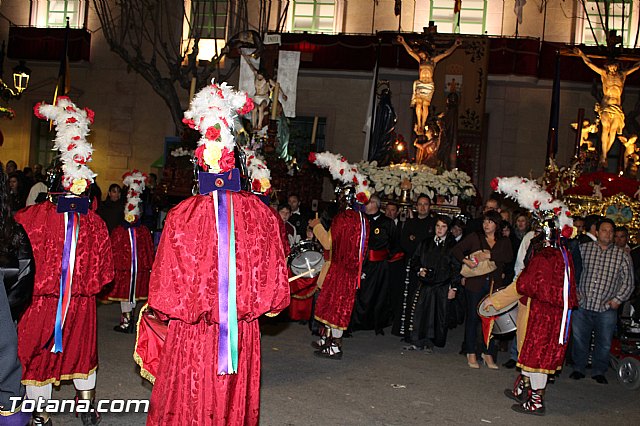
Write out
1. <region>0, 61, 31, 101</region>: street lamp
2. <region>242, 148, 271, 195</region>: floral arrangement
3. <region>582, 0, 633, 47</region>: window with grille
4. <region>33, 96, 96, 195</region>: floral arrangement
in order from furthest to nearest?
<region>582, 0, 633, 47</region>: window with grille < <region>0, 61, 31, 101</region>: street lamp < <region>242, 148, 271, 195</region>: floral arrangement < <region>33, 96, 96, 195</region>: floral arrangement

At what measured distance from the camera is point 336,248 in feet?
30.0

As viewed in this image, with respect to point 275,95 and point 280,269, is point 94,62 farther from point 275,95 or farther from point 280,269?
point 280,269

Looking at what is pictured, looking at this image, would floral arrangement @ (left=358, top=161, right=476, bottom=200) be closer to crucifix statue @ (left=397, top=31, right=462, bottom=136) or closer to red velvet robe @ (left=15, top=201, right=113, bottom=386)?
crucifix statue @ (left=397, top=31, right=462, bottom=136)

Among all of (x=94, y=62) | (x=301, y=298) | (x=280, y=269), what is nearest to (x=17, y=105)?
(x=94, y=62)

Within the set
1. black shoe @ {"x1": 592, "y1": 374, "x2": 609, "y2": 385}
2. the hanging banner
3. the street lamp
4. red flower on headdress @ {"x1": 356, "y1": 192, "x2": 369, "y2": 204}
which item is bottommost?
black shoe @ {"x1": 592, "y1": 374, "x2": 609, "y2": 385}

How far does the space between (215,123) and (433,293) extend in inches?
243

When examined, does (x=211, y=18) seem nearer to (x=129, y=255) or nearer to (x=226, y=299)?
(x=129, y=255)

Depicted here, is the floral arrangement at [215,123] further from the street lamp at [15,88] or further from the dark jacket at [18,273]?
the street lamp at [15,88]

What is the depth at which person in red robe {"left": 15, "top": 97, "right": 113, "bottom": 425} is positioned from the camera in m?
5.50

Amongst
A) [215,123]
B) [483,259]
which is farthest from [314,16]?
[215,123]

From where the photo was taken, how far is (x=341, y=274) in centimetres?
912

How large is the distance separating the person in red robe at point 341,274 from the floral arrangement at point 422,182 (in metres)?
3.97

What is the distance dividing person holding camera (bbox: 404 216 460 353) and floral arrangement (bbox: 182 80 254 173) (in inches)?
229

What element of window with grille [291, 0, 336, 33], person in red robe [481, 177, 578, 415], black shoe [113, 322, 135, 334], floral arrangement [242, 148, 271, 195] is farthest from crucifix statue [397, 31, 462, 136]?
person in red robe [481, 177, 578, 415]
